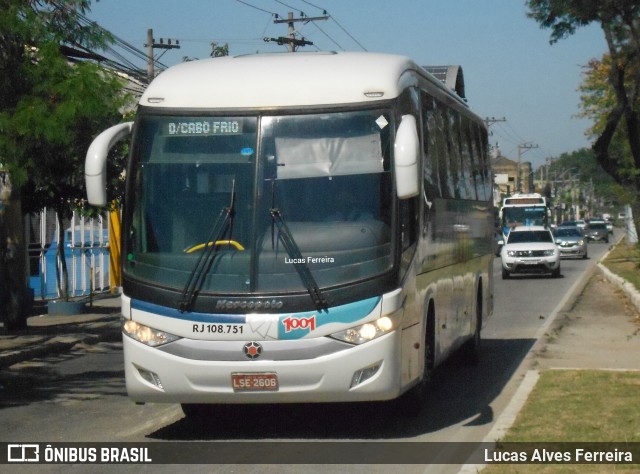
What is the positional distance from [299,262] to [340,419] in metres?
2.09

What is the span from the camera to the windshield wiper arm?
356 inches

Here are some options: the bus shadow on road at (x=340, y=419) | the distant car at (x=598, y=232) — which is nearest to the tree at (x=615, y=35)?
the bus shadow on road at (x=340, y=419)

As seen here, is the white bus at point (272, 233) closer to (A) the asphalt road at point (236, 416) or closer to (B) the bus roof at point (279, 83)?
(B) the bus roof at point (279, 83)

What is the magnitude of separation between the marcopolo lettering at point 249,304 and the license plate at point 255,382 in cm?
52

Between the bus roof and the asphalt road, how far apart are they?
110 inches

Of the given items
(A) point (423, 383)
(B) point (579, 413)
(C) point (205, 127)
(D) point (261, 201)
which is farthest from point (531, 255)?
(D) point (261, 201)

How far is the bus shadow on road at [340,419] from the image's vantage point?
9766mm

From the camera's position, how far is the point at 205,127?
9.61 meters

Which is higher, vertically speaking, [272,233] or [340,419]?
[272,233]

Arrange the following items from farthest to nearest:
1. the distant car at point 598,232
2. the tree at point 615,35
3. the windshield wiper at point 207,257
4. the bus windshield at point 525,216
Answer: the distant car at point 598,232 → the bus windshield at point 525,216 → the tree at point 615,35 → the windshield wiper at point 207,257

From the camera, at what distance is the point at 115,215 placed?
31.8 meters

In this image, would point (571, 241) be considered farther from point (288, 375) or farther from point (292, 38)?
point (288, 375)

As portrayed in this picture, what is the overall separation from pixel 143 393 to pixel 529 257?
2893 centimetres

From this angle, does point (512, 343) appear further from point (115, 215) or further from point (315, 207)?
point (115, 215)
